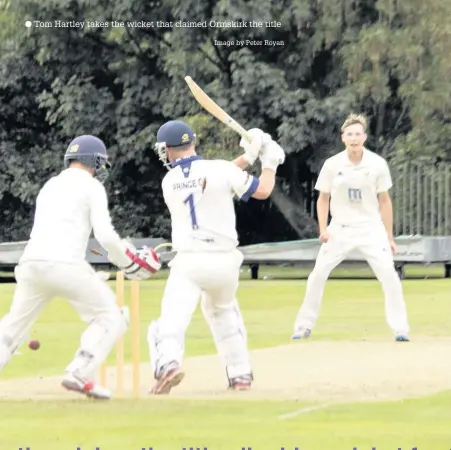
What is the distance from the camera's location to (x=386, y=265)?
14367 millimetres

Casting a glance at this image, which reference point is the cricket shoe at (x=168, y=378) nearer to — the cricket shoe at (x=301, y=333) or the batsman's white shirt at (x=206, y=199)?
the batsman's white shirt at (x=206, y=199)

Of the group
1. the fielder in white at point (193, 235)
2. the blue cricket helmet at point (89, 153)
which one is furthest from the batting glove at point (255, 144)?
the blue cricket helmet at point (89, 153)

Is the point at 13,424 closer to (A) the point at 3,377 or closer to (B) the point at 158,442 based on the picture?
(B) the point at 158,442

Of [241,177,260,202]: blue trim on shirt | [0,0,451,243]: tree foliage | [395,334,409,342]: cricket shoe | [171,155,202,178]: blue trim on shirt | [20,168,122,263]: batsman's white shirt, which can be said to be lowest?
[395,334,409,342]: cricket shoe

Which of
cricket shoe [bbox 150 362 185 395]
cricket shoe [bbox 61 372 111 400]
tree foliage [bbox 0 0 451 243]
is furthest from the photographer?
tree foliage [bbox 0 0 451 243]

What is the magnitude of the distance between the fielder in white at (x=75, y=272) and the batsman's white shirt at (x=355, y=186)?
4845 mm

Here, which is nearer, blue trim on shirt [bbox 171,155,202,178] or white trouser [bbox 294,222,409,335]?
blue trim on shirt [bbox 171,155,202,178]

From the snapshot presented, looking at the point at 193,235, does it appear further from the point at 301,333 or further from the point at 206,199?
the point at 301,333

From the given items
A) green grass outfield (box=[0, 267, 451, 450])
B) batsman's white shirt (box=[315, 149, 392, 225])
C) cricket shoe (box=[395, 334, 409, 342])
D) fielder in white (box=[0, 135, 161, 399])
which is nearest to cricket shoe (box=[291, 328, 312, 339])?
cricket shoe (box=[395, 334, 409, 342])

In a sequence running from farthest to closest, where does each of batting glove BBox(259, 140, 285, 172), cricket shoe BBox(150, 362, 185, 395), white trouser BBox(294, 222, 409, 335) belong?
white trouser BBox(294, 222, 409, 335) → batting glove BBox(259, 140, 285, 172) → cricket shoe BBox(150, 362, 185, 395)

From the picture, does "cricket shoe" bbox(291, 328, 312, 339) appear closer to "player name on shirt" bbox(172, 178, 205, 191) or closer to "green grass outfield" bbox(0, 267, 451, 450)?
"green grass outfield" bbox(0, 267, 451, 450)

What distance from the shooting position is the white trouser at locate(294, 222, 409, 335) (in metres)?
14.3

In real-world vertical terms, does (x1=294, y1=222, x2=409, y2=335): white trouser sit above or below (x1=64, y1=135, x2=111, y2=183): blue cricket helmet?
below

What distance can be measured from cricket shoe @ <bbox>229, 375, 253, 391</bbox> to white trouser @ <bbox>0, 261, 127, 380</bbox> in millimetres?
1048
